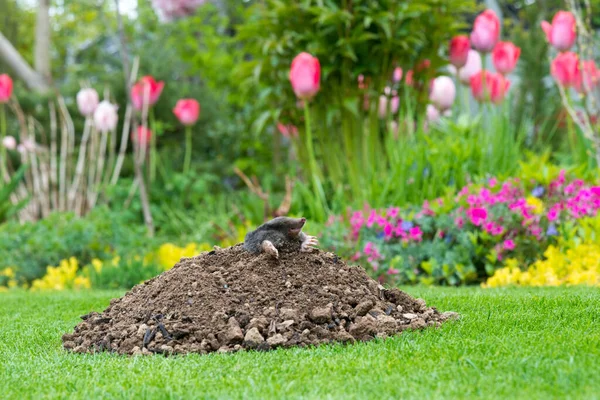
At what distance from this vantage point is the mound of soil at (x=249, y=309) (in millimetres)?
3035

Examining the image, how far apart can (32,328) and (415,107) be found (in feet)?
16.1

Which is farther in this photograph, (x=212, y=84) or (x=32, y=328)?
(x=212, y=84)

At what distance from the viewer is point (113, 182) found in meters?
8.98

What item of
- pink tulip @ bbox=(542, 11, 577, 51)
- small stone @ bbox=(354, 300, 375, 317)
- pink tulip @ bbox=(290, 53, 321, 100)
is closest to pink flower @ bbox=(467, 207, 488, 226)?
pink tulip @ bbox=(290, 53, 321, 100)

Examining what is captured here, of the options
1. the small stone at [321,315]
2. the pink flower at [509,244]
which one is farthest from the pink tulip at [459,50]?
the small stone at [321,315]

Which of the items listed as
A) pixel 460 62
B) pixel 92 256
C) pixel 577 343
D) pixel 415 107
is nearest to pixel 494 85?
pixel 460 62

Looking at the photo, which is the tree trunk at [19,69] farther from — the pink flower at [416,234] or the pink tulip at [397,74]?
the pink flower at [416,234]

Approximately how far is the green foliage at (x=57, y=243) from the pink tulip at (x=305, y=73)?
218cm

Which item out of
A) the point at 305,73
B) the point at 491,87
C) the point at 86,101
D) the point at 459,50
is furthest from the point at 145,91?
the point at 491,87

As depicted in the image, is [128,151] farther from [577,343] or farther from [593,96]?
[577,343]

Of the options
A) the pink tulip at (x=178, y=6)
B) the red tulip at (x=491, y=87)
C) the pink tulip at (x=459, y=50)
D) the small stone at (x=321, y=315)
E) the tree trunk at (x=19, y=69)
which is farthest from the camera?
the tree trunk at (x=19, y=69)

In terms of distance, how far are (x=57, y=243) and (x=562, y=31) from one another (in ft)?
15.5

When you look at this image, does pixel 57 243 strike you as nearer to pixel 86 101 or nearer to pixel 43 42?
pixel 86 101

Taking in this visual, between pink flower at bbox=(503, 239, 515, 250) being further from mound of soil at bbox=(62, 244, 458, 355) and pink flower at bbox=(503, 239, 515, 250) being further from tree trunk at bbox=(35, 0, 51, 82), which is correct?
tree trunk at bbox=(35, 0, 51, 82)
